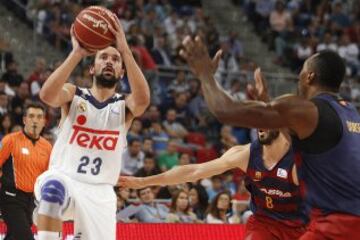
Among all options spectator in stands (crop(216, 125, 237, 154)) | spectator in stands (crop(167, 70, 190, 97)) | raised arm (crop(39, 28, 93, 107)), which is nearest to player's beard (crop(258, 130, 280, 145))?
raised arm (crop(39, 28, 93, 107))

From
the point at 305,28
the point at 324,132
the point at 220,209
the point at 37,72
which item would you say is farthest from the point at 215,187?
the point at 305,28

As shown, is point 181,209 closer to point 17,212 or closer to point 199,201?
point 199,201

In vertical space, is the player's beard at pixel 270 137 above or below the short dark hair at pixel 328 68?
below

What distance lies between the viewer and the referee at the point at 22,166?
1031cm

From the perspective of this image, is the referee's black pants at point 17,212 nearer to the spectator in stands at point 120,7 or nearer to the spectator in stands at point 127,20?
the spectator in stands at point 127,20

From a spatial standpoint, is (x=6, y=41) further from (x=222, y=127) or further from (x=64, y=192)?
(x=64, y=192)

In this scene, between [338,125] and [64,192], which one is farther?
[64,192]

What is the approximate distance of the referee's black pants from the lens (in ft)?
32.4

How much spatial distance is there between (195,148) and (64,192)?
31.7ft

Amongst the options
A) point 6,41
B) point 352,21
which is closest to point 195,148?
point 6,41

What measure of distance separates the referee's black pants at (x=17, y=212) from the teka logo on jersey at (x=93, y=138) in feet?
8.12

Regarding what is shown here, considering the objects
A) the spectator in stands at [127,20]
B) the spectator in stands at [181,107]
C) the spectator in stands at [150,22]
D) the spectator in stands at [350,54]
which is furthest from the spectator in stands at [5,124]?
the spectator in stands at [350,54]

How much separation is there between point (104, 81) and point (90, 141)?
59 cm

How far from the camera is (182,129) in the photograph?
56.1ft
